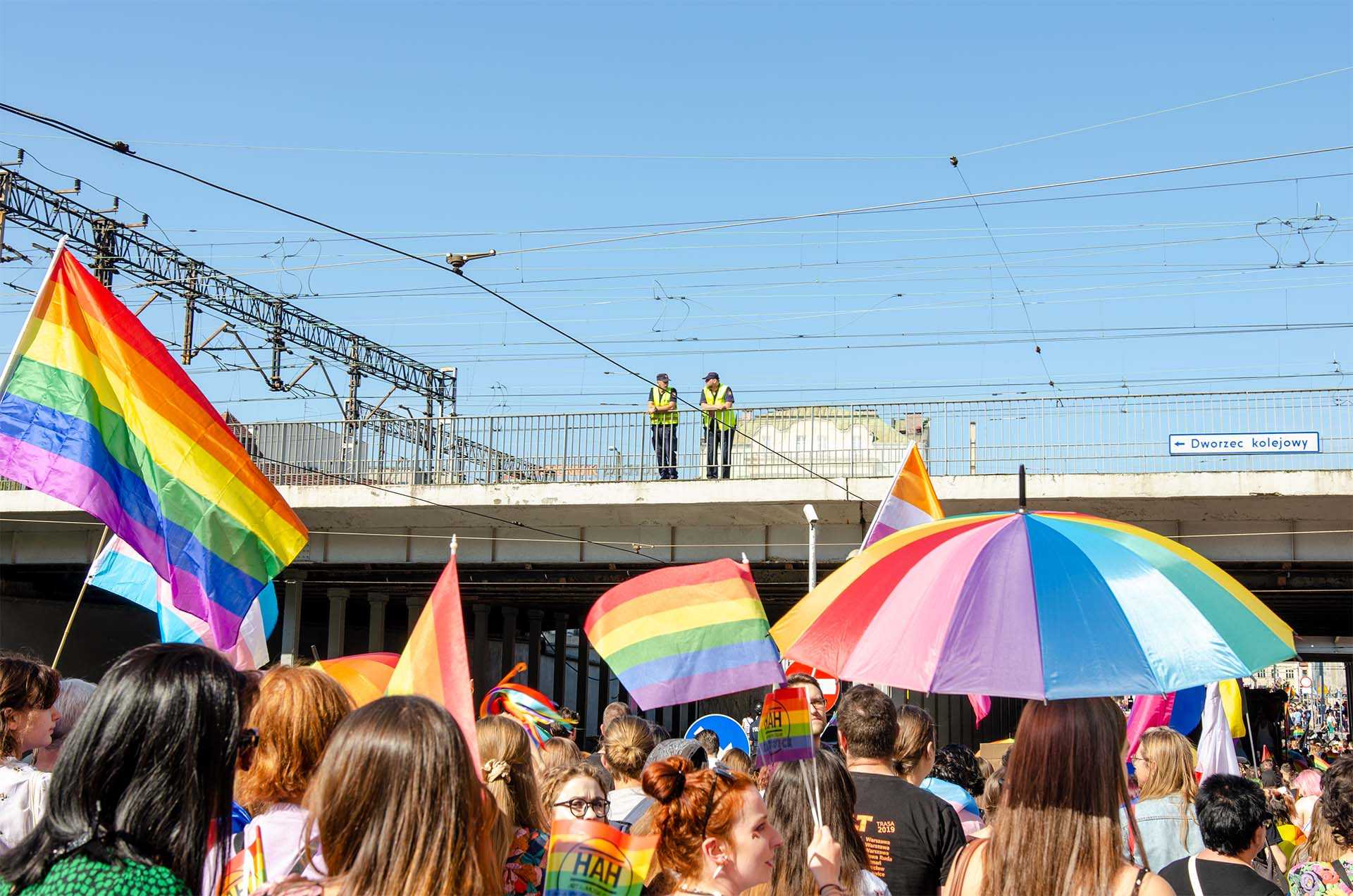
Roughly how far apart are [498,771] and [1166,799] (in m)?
3.29

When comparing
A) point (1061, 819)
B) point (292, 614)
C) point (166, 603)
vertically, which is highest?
point (166, 603)

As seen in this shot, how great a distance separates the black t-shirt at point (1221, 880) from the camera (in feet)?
16.1

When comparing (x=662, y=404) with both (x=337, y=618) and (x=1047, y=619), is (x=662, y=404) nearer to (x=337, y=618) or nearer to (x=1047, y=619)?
(x=337, y=618)

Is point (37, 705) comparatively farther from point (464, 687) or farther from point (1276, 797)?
point (1276, 797)

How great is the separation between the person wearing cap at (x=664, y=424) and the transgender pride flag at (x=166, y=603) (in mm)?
17650

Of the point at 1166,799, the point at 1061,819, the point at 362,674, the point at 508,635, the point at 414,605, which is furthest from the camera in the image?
the point at 508,635

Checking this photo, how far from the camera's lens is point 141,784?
2.75 m

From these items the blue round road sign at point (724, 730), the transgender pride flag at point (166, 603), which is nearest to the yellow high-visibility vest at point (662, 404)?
the blue round road sign at point (724, 730)

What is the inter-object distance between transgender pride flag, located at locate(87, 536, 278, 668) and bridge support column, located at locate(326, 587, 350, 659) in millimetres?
30822

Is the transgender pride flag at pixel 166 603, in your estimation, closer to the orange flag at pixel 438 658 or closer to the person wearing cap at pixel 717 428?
the orange flag at pixel 438 658

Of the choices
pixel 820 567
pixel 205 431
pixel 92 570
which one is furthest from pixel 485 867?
pixel 820 567

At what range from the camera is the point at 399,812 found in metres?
2.73

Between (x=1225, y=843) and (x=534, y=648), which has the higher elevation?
(x=1225, y=843)

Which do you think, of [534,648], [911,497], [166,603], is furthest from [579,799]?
[534,648]
